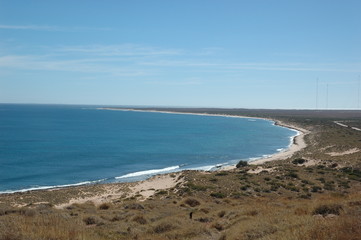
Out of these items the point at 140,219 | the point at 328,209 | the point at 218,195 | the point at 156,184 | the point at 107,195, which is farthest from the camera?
the point at 156,184

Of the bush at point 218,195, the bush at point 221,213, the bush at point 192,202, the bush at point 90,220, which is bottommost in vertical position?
the bush at point 218,195

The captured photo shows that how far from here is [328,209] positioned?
1319 centimetres

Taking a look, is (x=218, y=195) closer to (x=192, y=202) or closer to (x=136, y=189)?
(x=192, y=202)

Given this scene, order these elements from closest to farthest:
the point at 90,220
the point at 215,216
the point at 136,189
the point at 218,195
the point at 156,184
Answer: the point at 90,220 → the point at 215,216 → the point at 218,195 → the point at 136,189 → the point at 156,184

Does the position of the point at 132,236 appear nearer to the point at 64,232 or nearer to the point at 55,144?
the point at 64,232

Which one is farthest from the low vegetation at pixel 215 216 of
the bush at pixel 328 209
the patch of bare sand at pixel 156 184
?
the patch of bare sand at pixel 156 184

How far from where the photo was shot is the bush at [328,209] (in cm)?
1305

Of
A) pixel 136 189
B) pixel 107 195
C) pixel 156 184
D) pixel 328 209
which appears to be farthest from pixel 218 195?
pixel 328 209

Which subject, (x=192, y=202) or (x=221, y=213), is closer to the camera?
(x=221, y=213)

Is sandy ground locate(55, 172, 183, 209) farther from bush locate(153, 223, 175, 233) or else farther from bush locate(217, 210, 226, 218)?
bush locate(153, 223, 175, 233)

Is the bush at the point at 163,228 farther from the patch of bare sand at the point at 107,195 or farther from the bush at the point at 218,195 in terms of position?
the patch of bare sand at the point at 107,195

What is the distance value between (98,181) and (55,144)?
39.5 m

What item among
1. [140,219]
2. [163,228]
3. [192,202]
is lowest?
[192,202]

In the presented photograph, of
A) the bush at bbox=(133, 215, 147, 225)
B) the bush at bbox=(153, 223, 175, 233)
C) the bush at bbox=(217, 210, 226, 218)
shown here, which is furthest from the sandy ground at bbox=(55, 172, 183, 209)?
the bush at bbox=(153, 223, 175, 233)
